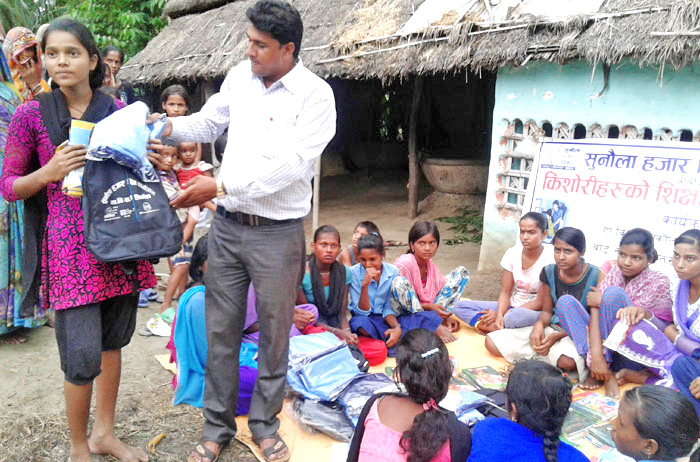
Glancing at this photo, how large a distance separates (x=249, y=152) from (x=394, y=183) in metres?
8.74

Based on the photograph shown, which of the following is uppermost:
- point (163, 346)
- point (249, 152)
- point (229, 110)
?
point (229, 110)

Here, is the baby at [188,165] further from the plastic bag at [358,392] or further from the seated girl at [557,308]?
the seated girl at [557,308]

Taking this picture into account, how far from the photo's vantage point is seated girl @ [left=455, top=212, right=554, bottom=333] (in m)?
3.91

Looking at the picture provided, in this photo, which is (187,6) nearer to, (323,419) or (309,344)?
(309,344)

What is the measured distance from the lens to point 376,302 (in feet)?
12.5

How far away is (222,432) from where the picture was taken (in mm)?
2529

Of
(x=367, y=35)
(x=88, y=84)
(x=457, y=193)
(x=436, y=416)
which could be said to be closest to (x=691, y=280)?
(x=436, y=416)

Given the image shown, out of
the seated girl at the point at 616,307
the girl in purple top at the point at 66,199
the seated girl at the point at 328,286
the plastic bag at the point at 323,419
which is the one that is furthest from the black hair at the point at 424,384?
the seated girl at the point at 616,307

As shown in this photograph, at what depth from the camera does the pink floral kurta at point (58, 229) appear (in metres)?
2.07

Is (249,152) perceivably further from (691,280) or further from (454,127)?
(454,127)

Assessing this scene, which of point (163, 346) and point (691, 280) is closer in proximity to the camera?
point (691, 280)

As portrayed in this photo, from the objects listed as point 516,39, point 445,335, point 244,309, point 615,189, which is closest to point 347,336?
point 445,335

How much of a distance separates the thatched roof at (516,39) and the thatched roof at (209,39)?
568 millimetres

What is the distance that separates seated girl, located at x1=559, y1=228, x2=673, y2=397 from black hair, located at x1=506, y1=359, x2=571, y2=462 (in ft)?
5.30
